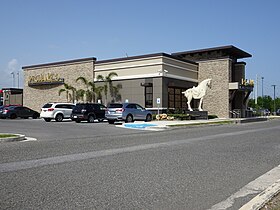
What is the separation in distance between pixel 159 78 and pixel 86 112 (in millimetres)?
10525

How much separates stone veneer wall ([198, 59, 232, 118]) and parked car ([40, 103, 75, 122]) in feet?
63.8

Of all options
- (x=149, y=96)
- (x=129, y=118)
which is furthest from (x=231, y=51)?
(x=129, y=118)

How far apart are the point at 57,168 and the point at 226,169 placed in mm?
4250

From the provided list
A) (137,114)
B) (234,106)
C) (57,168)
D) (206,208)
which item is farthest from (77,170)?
(234,106)

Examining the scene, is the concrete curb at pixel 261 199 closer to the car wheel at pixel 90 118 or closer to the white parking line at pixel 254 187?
the white parking line at pixel 254 187

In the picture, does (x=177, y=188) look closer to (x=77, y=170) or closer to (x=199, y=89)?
(x=77, y=170)

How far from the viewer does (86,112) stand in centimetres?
2784

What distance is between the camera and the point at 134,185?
6539mm

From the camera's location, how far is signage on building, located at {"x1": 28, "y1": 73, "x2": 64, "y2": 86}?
44.2m

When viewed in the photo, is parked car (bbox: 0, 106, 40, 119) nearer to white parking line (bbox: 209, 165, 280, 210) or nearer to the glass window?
the glass window

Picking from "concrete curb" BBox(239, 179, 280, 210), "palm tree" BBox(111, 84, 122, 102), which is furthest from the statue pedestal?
"concrete curb" BBox(239, 179, 280, 210)

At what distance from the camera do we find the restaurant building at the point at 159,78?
36156 mm

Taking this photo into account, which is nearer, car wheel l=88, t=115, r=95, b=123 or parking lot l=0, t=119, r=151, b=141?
parking lot l=0, t=119, r=151, b=141

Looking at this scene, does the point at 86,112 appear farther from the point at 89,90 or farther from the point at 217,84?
the point at 217,84
